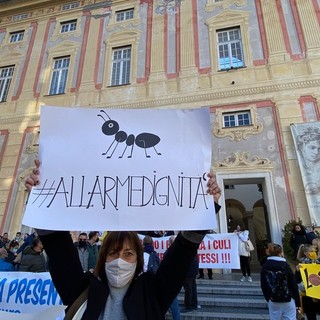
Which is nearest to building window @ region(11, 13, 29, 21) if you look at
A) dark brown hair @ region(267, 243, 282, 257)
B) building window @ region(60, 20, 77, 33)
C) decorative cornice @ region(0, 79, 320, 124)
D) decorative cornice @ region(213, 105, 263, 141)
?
building window @ region(60, 20, 77, 33)

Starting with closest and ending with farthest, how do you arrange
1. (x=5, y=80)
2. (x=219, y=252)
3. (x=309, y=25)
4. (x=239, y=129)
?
1. (x=219, y=252)
2. (x=239, y=129)
3. (x=309, y=25)
4. (x=5, y=80)

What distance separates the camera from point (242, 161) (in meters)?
10.2

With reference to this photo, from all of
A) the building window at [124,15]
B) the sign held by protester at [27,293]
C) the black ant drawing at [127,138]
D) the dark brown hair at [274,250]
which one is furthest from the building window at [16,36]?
the dark brown hair at [274,250]

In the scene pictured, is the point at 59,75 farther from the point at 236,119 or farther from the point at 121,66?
the point at 236,119

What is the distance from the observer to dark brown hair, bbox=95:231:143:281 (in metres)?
1.48

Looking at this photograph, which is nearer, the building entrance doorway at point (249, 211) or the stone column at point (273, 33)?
the stone column at point (273, 33)

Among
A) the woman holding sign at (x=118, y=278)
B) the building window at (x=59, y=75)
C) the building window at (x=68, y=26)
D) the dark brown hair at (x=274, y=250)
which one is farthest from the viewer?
the building window at (x=68, y=26)

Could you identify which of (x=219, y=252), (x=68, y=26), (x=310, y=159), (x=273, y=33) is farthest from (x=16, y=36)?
(x=310, y=159)

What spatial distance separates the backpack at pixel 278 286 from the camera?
12.8ft

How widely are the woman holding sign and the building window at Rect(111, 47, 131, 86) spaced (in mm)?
12571

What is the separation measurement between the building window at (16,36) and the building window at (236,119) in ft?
43.1

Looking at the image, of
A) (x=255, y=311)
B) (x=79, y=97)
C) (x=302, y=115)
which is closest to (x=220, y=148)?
(x=302, y=115)

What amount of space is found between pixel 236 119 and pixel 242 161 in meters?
1.91

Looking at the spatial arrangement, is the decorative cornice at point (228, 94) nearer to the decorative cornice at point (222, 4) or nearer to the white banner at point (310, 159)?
the white banner at point (310, 159)
